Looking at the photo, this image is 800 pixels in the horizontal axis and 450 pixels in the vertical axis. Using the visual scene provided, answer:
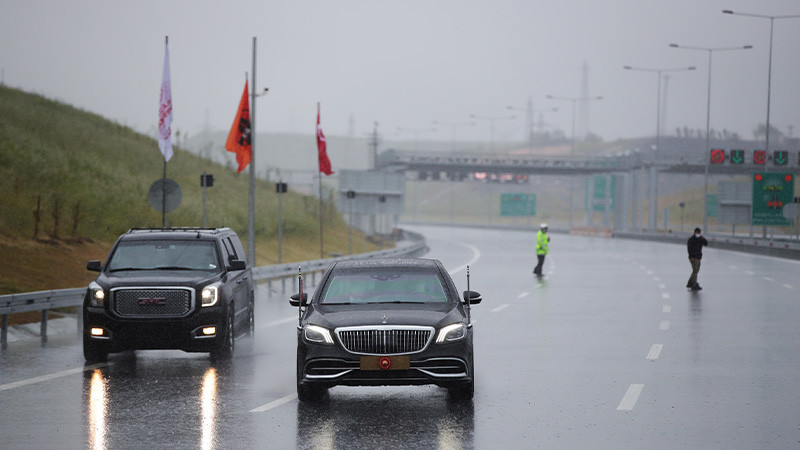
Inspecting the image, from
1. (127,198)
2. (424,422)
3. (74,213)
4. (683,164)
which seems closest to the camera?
(424,422)

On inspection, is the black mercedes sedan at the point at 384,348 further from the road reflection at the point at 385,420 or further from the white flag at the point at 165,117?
the white flag at the point at 165,117

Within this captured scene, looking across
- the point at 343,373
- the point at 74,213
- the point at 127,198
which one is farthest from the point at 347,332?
the point at 127,198

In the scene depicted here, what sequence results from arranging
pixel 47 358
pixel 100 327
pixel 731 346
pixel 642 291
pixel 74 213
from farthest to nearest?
pixel 74 213 < pixel 642 291 < pixel 731 346 < pixel 47 358 < pixel 100 327

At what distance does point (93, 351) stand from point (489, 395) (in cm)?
520

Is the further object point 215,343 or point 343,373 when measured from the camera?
point 215,343

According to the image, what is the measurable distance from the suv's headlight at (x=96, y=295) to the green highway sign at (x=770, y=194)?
2015 inches

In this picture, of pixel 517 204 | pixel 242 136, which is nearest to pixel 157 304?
pixel 242 136

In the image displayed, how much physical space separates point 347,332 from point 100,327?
4.45m

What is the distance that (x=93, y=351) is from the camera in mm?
15062

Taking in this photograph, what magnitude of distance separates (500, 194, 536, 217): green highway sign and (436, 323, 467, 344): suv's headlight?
11815 cm

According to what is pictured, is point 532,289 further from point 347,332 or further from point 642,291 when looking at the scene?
point 347,332

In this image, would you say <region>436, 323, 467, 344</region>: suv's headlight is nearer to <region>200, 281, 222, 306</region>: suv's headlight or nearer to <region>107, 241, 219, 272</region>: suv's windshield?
<region>200, 281, 222, 306</region>: suv's headlight

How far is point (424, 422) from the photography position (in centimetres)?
1073

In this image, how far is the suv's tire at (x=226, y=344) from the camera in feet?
50.4
